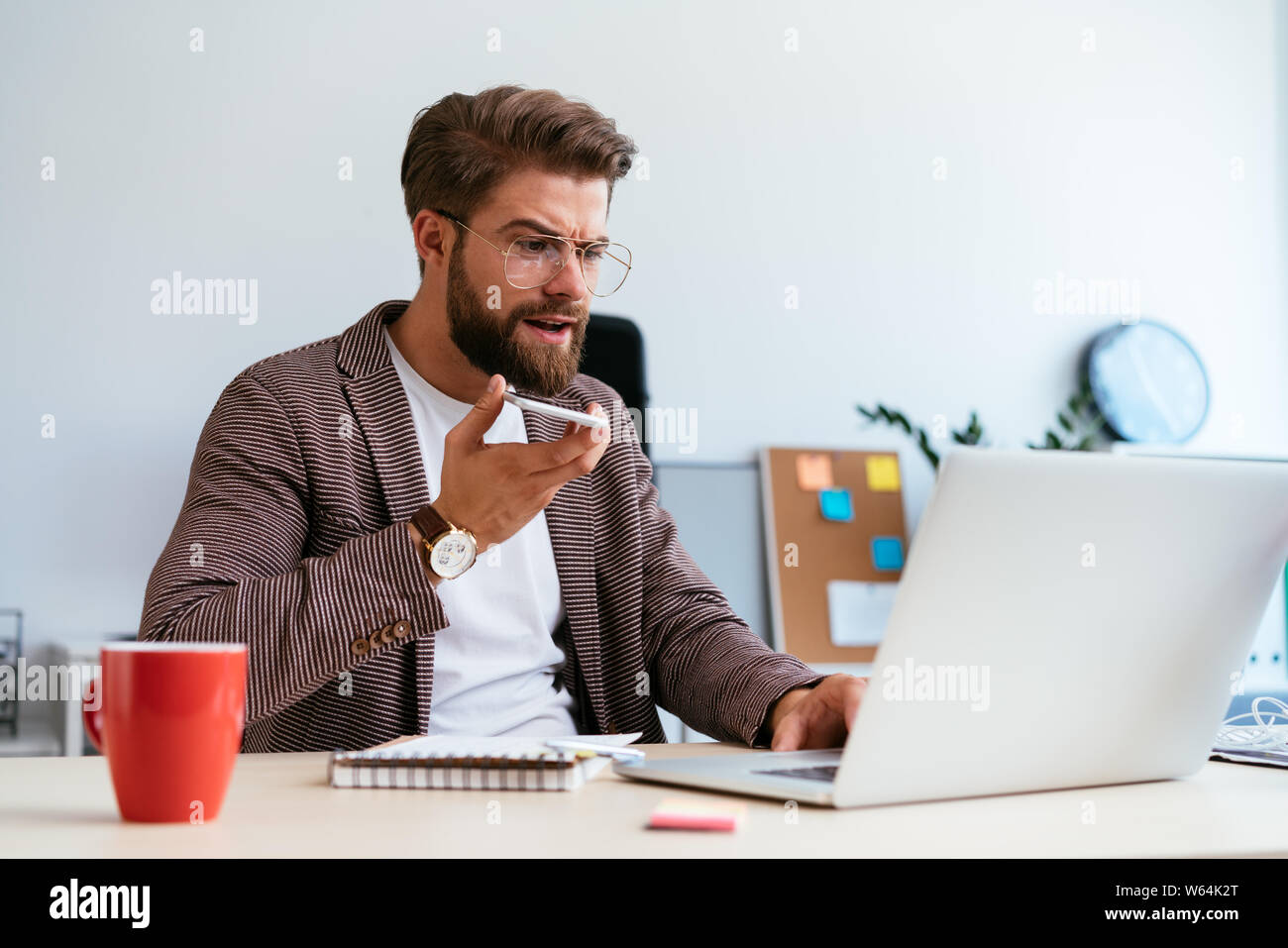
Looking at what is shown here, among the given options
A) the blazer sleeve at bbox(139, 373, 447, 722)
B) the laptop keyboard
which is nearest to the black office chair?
the blazer sleeve at bbox(139, 373, 447, 722)

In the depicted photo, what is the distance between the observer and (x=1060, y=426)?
3.32 meters

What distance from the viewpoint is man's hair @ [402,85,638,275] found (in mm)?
1441

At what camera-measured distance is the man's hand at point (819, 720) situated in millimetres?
971

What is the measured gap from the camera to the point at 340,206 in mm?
2828

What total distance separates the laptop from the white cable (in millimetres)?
205

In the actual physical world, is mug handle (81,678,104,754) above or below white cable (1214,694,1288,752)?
above

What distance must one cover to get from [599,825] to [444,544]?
41 cm

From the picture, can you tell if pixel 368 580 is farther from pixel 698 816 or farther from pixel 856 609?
pixel 856 609

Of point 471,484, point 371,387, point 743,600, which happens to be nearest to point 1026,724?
point 471,484

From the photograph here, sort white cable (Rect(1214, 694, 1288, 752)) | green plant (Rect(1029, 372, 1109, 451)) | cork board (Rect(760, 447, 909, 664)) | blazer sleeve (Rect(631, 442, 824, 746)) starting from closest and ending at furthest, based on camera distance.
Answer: white cable (Rect(1214, 694, 1288, 752))
blazer sleeve (Rect(631, 442, 824, 746))
cork board (Rect(760, 447, 909, 664))
green plant (Rect(1029, 372, 1109, 451))

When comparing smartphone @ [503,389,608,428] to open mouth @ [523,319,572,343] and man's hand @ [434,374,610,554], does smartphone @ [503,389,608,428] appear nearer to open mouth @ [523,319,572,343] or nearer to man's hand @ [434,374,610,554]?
man's hand @ [434,374,610,554]

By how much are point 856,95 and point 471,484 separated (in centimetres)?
257

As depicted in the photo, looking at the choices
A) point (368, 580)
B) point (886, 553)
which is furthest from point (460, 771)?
point (886, 553)

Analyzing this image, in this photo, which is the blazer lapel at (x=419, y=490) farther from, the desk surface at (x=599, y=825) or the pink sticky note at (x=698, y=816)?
the pink sticky note at (x=698, y=816)
